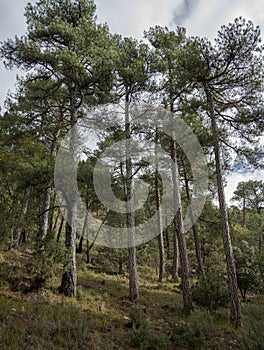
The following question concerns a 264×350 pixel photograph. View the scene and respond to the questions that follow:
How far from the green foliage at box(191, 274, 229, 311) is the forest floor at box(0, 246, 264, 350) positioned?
356 millimetres

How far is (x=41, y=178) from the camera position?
8.20 meters

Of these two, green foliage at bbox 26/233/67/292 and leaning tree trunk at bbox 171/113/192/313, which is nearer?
green foliage at bbox 26/233/67/292

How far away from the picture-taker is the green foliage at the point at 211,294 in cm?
890

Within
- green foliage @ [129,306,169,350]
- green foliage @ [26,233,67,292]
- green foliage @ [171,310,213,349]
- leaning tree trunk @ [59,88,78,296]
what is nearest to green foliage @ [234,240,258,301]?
green foliage @ [171,310,213,349]

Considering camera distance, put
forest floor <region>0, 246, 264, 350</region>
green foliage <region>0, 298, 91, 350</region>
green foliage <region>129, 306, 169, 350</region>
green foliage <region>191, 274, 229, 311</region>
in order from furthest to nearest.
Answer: green foliage <region>191, 274, 229, 311</region> → green foliage <region>129, 306, 169, 350</region> → forest floor <region>0, 246, 264, 350</region> → green foliage <region>0, 298, 91, 350</region>

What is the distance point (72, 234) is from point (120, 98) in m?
6.33

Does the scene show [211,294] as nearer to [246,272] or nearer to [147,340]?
[246,272]

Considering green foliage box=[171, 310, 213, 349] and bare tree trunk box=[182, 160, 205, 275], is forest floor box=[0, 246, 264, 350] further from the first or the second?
bare tree trunk box=[182, 160, 205, 275]

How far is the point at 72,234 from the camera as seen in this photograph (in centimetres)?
888

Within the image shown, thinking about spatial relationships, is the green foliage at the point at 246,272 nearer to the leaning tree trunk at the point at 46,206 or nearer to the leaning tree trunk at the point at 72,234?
the leaning tree trunk at the point at 72,234

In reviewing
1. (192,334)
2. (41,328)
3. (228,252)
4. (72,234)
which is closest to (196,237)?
(228,252)

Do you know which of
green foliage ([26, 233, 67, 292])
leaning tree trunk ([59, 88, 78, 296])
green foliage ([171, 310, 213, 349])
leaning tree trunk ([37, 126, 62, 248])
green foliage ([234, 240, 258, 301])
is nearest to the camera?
green foliage ([171, 310, 213, 349])

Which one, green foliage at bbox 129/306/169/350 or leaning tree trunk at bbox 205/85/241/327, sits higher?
leaning tree trunk at bbox 205/85/241/327

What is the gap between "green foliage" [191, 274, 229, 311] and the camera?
8898 mm
